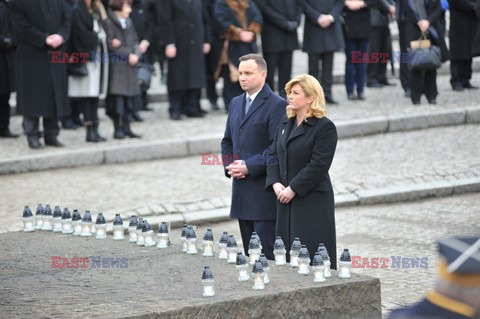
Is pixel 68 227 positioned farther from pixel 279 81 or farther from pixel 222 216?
pixel 279 81

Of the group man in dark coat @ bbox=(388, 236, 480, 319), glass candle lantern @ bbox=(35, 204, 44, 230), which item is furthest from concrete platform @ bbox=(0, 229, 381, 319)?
man in dark coat @ bbox=(388, 236, 480, 319)

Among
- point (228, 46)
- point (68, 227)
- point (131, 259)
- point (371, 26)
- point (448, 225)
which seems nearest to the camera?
point (131, 259)

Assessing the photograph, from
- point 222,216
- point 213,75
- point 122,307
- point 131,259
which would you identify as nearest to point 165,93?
point 213,75

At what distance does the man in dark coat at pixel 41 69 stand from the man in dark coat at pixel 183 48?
242 cm

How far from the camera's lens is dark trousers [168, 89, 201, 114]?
19.0 m

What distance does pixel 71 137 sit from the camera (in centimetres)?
1766

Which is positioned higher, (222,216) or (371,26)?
(371,26)

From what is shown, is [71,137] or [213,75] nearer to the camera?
[71,137]

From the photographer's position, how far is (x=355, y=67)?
19938 mm

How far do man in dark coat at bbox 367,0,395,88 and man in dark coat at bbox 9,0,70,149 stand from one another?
A: 6.07 metres

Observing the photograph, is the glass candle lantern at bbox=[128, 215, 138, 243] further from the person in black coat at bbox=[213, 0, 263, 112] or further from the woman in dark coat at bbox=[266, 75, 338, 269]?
the person in black coat at bbox=[213, 0, 263, 112]

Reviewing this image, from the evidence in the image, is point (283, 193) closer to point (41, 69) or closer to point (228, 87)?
point (41, 69)

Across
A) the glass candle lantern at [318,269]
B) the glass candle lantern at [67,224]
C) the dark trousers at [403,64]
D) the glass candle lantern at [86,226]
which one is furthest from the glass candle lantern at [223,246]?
the dark trousers at [403,64]

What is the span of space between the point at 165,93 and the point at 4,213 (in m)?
8.45
